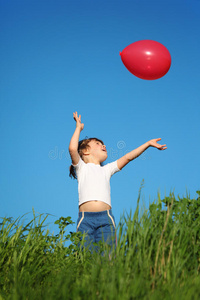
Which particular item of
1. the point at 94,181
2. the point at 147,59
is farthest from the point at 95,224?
the point at 147,59

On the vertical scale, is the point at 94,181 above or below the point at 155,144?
below

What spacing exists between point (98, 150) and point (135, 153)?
0.67 metres

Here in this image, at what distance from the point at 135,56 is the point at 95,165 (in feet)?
6.33

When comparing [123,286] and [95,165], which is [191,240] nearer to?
[123,286]

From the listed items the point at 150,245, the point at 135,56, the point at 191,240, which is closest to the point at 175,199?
the point at 191,240

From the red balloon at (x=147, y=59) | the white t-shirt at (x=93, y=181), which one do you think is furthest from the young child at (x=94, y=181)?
the red balloon at (x=147, y=59)

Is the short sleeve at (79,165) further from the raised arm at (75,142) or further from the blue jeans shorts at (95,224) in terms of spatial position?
the blue jeans shorts at (95,224)

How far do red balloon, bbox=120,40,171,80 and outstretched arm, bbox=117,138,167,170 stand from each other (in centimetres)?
125

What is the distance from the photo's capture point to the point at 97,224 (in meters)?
4.84

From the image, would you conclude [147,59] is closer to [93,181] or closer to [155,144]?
[155,144]

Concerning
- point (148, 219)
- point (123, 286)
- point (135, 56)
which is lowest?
point (123, 286)

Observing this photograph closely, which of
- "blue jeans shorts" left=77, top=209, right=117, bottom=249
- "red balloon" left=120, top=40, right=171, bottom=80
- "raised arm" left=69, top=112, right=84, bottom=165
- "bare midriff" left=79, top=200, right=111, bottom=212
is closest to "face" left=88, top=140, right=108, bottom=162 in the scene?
"raised arm" left=69, top=112, right=84, bottom=165

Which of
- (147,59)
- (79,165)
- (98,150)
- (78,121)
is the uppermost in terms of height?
(147,59)

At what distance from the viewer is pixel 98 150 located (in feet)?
18.4
